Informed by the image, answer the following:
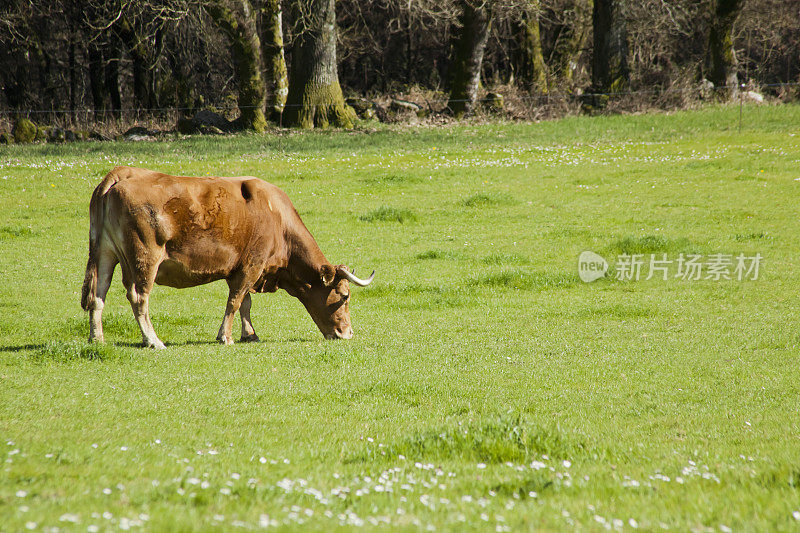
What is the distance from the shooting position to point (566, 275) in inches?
581

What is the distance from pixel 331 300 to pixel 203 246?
2.08 metres

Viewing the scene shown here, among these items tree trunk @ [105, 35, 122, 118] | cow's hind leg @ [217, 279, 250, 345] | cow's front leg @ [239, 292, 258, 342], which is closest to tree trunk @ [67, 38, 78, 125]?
tree trunk @ [105, 35, 122, 118]

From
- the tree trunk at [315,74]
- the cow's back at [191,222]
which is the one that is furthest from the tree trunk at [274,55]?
the cow's back at [191,222]

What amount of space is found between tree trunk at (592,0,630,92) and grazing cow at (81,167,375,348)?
2955cm

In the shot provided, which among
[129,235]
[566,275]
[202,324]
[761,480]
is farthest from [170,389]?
[566,275]

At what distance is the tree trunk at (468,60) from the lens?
117 feet

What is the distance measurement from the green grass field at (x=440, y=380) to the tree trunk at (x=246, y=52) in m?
11.4

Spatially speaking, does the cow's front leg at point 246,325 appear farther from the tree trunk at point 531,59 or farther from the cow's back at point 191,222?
the tree trunk at point 531,59

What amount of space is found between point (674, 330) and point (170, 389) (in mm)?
7152

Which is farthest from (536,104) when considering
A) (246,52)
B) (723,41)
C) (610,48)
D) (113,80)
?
(113,80)

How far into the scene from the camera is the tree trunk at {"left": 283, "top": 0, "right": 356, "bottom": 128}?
31.1 meters

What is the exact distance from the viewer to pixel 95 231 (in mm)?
9484

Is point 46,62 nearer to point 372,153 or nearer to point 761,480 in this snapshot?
point 372,153

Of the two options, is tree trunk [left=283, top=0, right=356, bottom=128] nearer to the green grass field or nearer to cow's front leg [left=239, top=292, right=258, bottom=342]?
the green grass field
